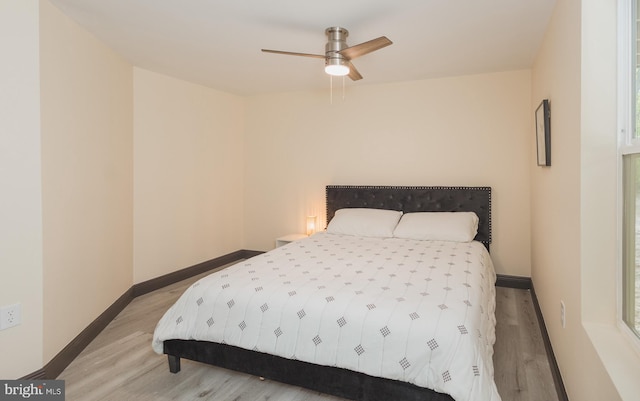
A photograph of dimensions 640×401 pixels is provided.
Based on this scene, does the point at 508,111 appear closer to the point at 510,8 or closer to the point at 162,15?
the point at 510,8

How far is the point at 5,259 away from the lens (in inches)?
77.6

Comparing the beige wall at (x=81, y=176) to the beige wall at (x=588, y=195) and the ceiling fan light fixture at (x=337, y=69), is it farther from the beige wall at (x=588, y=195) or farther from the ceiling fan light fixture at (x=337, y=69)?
the beige wall at (x=588, y=195)

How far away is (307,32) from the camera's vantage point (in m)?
2.86

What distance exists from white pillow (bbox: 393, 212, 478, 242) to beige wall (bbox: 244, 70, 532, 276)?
476 mm

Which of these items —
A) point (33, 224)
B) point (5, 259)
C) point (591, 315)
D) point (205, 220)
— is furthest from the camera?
point (205, 220)

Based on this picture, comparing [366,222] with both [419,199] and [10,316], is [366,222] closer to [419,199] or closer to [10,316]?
[419,199]

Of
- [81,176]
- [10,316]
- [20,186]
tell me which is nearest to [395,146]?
[81,176]

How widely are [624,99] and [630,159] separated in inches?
10.4

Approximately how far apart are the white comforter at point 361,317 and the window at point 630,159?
62 centimetres

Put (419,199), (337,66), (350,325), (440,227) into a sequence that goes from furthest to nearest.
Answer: (419,199)
(440,227)
(337,66)
(350,325)

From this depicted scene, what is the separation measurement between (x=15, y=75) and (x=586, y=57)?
2874 mm

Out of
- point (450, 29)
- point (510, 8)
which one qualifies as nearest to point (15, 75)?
point (450, 29)

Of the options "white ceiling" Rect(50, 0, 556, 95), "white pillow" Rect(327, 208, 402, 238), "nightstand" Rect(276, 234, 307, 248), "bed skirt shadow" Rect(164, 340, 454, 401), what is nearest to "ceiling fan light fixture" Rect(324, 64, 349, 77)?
"white ceiling" Rect(50, 0, 556, 95)

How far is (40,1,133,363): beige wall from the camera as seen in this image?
7.68 ft
